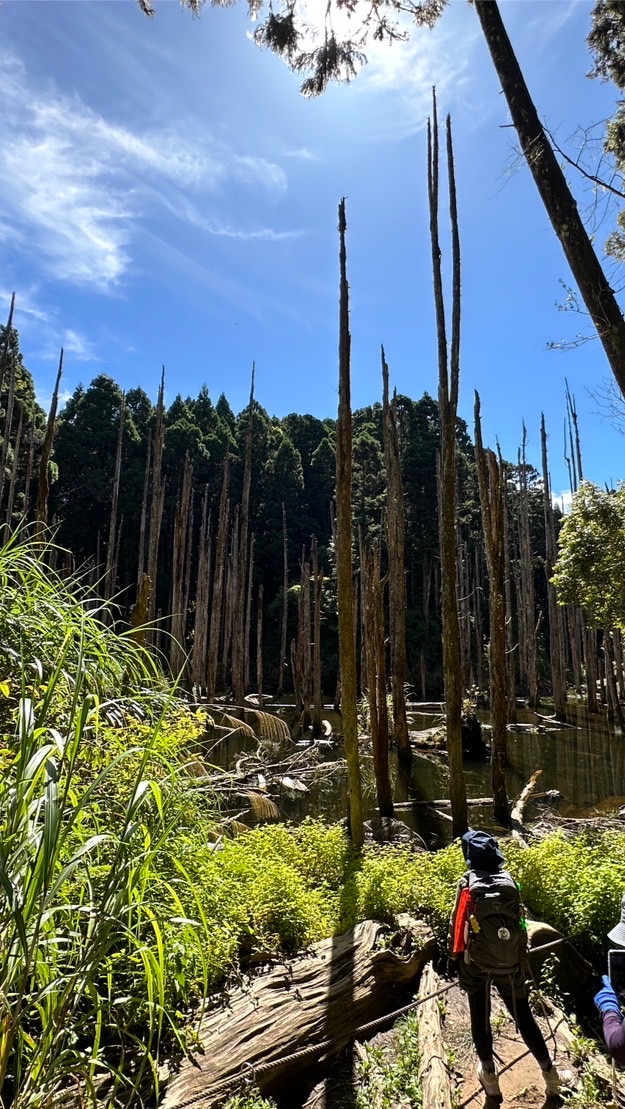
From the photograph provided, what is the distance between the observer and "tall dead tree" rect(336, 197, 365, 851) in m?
6.18

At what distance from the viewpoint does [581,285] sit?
404 centimetres

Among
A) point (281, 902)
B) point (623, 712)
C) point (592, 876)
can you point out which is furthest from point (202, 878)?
point (623, 712)

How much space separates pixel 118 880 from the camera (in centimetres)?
165

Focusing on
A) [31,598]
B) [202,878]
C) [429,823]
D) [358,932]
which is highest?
[31,598]

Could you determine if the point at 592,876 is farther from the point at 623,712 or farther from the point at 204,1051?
the point at 623,712

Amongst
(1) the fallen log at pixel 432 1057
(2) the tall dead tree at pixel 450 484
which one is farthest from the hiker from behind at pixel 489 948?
(2) the tall dead tree at pixel 450 484

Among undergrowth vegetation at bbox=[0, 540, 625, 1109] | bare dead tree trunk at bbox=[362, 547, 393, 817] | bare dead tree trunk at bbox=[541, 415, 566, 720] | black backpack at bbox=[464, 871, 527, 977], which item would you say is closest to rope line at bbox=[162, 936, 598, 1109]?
undergrowth vegetation at bbox=[0, 540, 625, 1109]

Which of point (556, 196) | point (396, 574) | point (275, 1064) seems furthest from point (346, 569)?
point (396, 574)

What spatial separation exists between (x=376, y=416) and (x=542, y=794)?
27.7 meters

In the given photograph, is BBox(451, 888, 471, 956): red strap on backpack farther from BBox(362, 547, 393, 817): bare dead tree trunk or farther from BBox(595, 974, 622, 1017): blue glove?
BBox(362, 547, 393, 817): bare dead tree trunk

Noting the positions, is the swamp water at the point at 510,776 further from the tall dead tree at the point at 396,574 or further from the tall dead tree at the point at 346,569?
the tall dead tree at the point at 346,569

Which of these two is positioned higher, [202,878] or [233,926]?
[202,878]

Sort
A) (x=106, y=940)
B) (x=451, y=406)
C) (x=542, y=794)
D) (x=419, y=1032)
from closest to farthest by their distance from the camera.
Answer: (x=106, y=940) < (x=419, y=1032) < (x=451, y=406) < (x=542, y=794)

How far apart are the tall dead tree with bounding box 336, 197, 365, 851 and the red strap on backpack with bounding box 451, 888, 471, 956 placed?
3291mm
